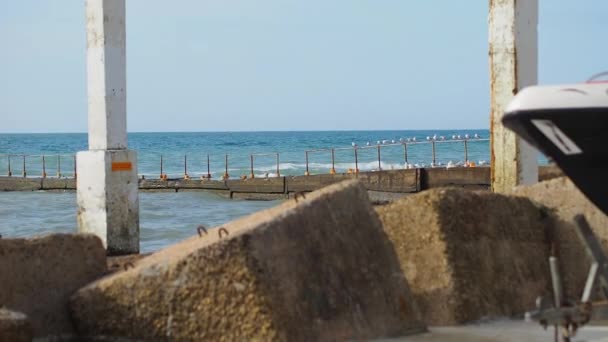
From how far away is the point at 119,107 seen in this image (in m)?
10.8

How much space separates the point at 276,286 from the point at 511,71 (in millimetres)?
6036

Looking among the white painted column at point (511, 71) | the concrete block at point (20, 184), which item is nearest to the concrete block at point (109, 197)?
the white painted column at point (511, 71)

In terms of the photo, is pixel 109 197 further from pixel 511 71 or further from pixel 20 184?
pixel 20 184

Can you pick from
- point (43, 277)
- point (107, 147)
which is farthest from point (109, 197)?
point (43, 277)

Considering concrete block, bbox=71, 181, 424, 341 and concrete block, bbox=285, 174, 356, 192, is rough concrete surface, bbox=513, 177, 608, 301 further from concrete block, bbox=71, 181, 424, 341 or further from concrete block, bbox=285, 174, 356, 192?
concrete block, bbox=285, 174, 356, 192

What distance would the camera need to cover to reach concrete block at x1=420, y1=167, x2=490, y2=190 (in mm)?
23969

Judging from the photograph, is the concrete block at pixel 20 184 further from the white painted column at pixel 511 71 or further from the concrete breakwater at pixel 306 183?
the white painted column at pixel 511 71

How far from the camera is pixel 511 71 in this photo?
33.9ft

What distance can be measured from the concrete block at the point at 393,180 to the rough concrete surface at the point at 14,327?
21053 mm

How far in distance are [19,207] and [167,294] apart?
60.4 feet

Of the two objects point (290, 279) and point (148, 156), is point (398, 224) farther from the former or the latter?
point (148, 156)

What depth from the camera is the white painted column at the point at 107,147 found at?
35.0ft

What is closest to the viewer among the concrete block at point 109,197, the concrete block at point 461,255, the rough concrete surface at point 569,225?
the concrete block at point 461,255

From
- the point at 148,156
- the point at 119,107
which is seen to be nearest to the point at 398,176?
the point at 119,107
